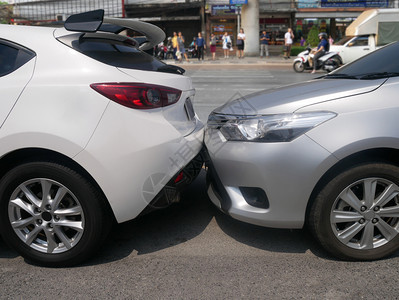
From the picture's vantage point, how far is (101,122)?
239cm

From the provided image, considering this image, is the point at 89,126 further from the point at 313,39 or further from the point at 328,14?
the point at 328,14

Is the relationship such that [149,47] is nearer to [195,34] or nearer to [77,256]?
[77,256]

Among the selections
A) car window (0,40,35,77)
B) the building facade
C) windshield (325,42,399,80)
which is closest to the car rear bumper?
car window (0,40,35,77)

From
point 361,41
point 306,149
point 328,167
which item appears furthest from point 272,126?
point 361,41

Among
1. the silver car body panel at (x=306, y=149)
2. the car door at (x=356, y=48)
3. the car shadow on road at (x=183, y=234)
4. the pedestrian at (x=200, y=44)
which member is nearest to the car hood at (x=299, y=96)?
the silver car body panel at (x=306, y=149)

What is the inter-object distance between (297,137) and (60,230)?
169 cm

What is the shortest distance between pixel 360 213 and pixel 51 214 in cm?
205

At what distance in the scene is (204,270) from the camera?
258cm

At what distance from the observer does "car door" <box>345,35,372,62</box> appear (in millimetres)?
17672

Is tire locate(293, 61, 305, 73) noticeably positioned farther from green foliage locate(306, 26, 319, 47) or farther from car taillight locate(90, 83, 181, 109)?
car taillight locate(90, 83, 181, 109)

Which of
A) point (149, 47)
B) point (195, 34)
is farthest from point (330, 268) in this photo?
point (195, 34)

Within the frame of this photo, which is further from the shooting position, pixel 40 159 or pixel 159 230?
pixel 159 230

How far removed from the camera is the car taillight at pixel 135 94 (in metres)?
2.44

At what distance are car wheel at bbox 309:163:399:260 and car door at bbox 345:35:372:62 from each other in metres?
16.7
